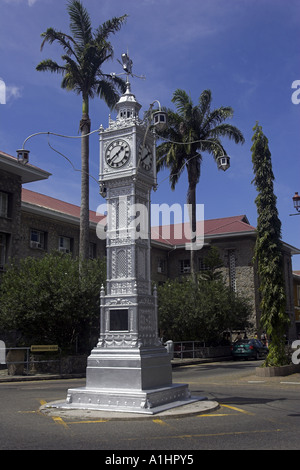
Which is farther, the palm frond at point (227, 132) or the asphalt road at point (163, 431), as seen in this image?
the palm frond at point (227, 132)

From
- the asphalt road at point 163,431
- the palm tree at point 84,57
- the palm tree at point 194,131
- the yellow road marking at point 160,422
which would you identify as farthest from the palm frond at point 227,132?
the yellow road marking at point 160,422

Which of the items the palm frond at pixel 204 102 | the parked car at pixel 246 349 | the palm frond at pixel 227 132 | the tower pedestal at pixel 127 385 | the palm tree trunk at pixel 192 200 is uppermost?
the palm frond at pixel 204 102

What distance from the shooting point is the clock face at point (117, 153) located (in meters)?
11.9

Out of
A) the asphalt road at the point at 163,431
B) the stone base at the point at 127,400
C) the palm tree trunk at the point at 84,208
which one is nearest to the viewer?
the asphalt road at the point at 163,431

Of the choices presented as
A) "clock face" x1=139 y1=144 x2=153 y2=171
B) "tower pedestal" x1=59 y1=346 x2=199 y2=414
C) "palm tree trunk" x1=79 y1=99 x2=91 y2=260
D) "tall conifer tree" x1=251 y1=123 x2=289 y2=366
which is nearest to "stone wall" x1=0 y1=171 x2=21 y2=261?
"palm tree trunk" x1=79 y1=99 x2=91 y2=260

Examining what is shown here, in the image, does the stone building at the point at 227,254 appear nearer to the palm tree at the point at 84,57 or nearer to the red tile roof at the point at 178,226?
the red tile roof at the point at 178,226

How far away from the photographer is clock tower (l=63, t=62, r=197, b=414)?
1013cm

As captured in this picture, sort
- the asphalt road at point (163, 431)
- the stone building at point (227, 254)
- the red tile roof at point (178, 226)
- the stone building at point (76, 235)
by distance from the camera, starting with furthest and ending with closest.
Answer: the stone building at point (227, 254), the red tile roof at point (178, 226), the stone building at point (76, 235), the asphalt road at point (163, 431)

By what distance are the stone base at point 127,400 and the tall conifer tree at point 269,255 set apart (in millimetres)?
9827

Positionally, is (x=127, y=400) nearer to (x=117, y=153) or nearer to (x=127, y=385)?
(x=127, y=385)

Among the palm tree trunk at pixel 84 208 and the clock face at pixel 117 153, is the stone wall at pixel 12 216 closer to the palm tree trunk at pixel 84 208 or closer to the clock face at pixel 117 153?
the palm tree trunk at pixel 84 208

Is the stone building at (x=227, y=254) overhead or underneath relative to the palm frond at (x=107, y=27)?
underneath
